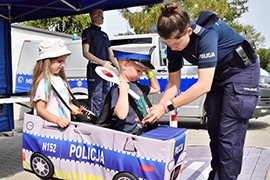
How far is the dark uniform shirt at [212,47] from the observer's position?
258 cm

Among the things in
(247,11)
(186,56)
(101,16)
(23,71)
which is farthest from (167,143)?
(247,11)

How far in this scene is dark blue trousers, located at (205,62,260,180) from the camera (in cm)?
289

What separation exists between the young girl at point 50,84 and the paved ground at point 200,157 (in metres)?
1.43

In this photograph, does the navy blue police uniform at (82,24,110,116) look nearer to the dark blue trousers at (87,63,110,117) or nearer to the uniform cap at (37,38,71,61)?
the dark blue trousers at (87,63,110,117)

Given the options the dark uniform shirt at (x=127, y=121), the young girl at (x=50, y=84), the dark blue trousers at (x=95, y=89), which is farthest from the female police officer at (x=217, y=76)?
the dark blue trousers at (x=95, y=89)

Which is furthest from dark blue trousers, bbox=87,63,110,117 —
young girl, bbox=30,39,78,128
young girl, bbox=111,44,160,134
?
young girl, bbox=111,44,160,134

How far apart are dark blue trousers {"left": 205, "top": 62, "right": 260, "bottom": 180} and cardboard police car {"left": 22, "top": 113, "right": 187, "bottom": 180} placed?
1.28ft

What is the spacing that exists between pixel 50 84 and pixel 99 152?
90cm

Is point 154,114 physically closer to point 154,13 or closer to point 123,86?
point 123,86

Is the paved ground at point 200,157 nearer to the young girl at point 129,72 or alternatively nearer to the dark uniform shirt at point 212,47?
the young girl at point 129,72

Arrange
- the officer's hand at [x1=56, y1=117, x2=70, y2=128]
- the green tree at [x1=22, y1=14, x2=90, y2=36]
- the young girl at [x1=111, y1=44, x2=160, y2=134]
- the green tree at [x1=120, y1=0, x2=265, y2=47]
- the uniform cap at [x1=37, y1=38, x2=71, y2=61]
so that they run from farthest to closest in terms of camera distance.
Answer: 1. the green tree at [x1=22, y1=14, x2=90, y2=36]
2. the green tree at [x1=120, y1=0, x2=265, y2=47]
3. the uniform cap at [x1=37, y1=38, x2=71, y2=61]
4. the officer's hand at [x1=56, y1=117, x2=70, y2=128]
5. the young girl at [x1=111, y1=44, x2=160, y2=134]

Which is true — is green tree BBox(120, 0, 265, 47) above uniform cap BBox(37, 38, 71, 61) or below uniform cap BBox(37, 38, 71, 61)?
above

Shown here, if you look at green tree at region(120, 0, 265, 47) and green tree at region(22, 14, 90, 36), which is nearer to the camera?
green tree at region(120, 0, 265, 47)

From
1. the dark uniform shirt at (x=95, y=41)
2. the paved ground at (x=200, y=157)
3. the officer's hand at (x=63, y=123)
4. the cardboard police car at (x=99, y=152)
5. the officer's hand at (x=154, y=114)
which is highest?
the dark uniform shirt at (x=95, y=41)
